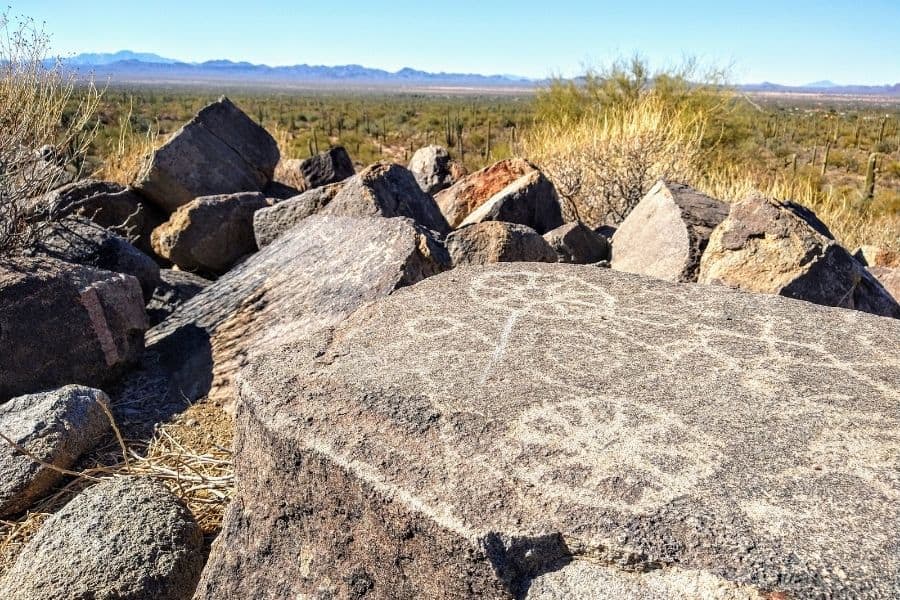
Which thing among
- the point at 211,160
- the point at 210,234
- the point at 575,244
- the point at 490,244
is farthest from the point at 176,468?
the point at 211,160

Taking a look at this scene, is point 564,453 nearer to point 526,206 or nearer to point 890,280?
point 526,206

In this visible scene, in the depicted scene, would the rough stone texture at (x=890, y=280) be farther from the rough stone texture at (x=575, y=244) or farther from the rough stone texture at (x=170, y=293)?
the rough stone texture at (x=170, y=293)

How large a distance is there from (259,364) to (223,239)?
3012 mm

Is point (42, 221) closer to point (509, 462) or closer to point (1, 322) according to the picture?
point (1, 322)

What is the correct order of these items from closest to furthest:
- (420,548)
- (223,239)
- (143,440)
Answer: (420,548) < (143,440) < (223,239)

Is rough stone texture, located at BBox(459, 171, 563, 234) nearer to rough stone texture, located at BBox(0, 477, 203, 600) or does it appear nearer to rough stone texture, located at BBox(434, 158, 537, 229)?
rough stone texture, located at BBox(434, 158, 537, 229)

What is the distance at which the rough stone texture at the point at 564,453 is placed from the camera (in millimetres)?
1501

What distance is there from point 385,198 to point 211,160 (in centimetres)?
234

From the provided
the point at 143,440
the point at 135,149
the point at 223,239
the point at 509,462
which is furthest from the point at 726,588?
the point at 135,149

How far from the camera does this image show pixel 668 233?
166 inches

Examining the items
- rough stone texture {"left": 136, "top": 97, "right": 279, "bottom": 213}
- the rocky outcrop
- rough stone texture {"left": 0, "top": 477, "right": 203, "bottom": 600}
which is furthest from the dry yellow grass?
the rocky outcrop

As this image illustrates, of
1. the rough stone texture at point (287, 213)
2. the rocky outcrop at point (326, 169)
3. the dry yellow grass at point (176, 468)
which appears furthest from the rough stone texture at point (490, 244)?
the rocky outcrop at point (326, 169)

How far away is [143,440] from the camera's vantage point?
3.26 meters

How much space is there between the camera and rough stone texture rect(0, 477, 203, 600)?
2219 millimetres
